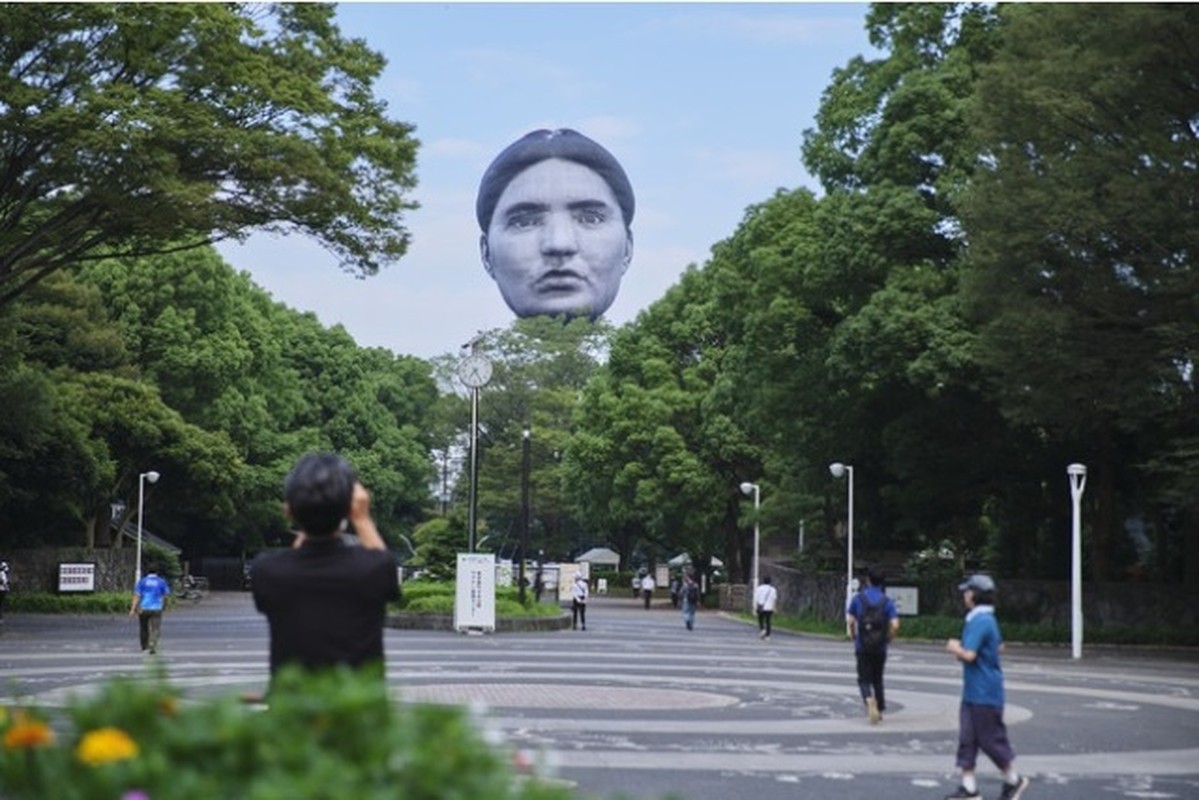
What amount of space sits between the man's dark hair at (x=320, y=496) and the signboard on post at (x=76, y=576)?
1830 inches

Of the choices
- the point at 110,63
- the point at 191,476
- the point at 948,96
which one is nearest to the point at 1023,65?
the point at 948,96

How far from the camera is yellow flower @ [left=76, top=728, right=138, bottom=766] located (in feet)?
10.9

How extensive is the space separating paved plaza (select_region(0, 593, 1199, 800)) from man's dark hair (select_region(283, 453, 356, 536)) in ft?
2.15

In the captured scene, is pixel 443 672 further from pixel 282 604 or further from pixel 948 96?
pixel 948 96

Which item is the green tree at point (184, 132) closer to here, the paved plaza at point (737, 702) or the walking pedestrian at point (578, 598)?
the paved plaza at point (737, 702)

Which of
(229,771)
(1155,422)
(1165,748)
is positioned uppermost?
(1155,422)

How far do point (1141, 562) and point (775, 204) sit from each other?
1469 centimetres

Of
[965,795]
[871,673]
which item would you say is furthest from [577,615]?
[965,795]

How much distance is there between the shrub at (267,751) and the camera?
3195 mm

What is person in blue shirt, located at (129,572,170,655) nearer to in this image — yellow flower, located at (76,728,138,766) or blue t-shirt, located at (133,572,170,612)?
blue t-shirt, located at (133,572,170,612)

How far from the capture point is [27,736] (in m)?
3.56

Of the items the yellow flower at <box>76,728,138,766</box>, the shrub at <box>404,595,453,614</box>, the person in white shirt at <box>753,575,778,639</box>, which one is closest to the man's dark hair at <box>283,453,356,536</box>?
the yellow flower at <box>76,728,138,766</box>

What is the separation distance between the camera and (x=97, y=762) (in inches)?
131

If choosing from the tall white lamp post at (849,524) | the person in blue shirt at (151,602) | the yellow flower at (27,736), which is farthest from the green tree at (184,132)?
the yellow flower at (27,736)
